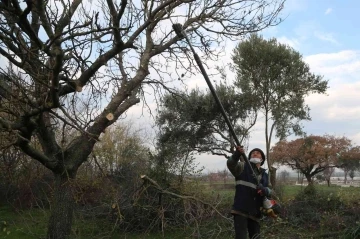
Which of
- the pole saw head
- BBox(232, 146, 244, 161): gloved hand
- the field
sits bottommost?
the field

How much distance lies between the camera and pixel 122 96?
27.3ft

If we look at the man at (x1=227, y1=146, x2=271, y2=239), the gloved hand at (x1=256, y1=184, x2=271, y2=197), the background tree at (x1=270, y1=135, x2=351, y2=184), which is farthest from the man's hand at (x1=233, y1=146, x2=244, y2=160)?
the background tree at (x1=270, y1=135, x2=351, y2=184)

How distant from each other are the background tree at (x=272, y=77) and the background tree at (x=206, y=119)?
76 centimetres

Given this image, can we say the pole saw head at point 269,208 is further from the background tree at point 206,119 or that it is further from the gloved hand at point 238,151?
the background tree at point 206,119

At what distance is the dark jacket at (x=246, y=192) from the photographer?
18.9ft

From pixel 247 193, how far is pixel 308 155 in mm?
30445

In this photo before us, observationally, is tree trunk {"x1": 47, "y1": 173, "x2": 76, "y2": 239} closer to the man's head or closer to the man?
the man

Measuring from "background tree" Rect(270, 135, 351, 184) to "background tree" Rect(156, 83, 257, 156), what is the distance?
14096 millimetres

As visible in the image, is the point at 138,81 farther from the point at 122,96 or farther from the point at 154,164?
the point at 154,164

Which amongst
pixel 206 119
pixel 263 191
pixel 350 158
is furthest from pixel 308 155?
pixel 263 191

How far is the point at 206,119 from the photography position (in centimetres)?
1998

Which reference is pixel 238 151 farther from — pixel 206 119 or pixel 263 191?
pixel 206 119

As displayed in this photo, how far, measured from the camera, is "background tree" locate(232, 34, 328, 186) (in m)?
18.5

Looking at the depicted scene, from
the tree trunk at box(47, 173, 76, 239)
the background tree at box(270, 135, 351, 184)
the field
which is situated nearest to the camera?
the tree trunk at box(47, 173, 76, 239)
